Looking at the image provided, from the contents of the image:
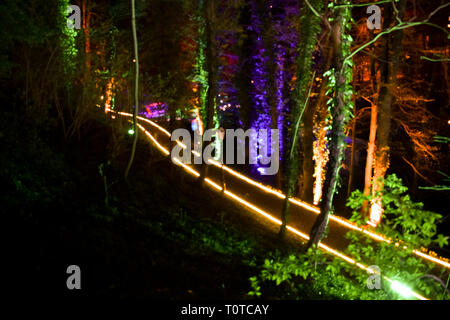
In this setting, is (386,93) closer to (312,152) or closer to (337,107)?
(312,152)

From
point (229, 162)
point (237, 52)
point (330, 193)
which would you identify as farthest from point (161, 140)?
point (330, 193)

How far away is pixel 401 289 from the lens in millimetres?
5730

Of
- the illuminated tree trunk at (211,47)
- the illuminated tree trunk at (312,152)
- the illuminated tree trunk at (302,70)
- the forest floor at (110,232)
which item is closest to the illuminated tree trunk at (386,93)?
the illuminated tree trunk at (312,152)

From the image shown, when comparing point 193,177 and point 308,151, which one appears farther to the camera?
point 308,151

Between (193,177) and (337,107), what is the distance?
9.88 m

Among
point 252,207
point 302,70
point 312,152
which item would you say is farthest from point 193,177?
point 302,70

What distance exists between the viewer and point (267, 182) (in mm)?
29500

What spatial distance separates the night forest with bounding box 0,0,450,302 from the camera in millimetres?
6109

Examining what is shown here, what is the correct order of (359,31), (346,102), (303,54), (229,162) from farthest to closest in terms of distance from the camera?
(229,162)
(359,31)
(303,54)
(346,102)

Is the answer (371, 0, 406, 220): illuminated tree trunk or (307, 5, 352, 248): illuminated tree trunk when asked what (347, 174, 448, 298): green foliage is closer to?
(307, 5, 352, 248): illuminated tree trunk

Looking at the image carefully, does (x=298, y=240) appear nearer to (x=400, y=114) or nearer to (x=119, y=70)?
(x=119, y=70)

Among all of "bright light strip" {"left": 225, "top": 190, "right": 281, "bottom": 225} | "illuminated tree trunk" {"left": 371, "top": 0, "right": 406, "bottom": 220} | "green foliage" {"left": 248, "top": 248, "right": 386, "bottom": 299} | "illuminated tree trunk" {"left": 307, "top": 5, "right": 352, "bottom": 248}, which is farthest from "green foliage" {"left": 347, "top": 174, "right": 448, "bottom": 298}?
"illuminated tree trunk" {"left": 371, "top": 0, "right": 406, "bottom": 220}

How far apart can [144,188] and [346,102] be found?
21.7ft

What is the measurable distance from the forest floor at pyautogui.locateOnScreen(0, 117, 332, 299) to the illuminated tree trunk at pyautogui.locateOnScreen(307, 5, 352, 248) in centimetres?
213
